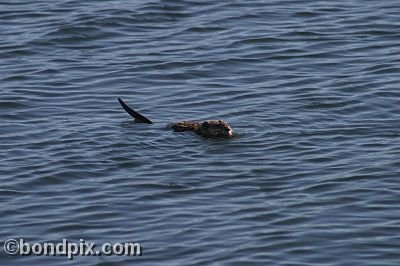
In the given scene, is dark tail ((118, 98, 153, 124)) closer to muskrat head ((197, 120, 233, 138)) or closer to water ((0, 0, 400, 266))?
water ((0, 0, 400, 266))

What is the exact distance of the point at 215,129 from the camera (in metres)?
13.1

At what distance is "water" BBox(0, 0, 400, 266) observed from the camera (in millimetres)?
10758

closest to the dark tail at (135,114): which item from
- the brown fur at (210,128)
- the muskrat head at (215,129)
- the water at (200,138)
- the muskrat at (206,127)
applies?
the muskrat at (206,127)

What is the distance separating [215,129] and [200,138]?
0.27 metres

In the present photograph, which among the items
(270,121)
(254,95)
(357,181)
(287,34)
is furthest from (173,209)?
(287,34)

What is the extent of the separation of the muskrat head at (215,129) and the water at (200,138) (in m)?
0.11

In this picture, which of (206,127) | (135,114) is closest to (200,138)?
(206,127)

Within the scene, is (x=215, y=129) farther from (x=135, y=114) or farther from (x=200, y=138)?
(x=135, y=114)

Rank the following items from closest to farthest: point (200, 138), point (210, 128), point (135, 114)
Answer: point (210, 128), point (200, 138), point (135, 114)

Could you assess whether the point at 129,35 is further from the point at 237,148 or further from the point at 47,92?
the point at 237,148

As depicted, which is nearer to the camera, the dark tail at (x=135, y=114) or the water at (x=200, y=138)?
the water at (x=200, y=138)

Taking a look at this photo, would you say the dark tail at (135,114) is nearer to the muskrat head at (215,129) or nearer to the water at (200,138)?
the water at (200,138)

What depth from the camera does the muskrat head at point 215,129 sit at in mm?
13055

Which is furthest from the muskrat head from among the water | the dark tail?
the dark tail
